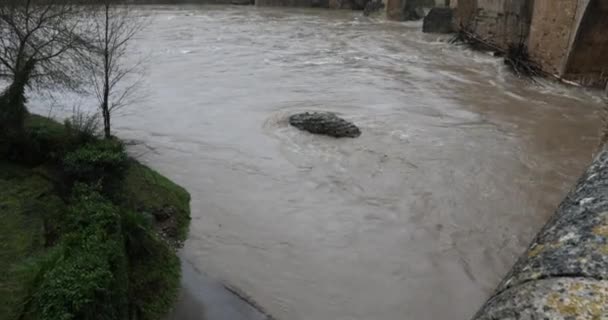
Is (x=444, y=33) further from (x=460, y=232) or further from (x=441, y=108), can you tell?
(x=460, y=232)

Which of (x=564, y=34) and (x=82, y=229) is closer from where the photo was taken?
(x=82, y=229)

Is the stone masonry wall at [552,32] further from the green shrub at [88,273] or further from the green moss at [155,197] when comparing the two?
Result: the green shrub at [88,273]

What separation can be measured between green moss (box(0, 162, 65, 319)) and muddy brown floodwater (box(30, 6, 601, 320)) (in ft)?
5.57

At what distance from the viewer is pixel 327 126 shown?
1139cm

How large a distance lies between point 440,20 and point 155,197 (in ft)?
72.5

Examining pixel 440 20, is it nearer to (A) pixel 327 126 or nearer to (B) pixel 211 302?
(A) pixel 327 126

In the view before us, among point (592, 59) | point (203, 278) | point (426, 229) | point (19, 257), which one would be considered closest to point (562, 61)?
point (592, 59)

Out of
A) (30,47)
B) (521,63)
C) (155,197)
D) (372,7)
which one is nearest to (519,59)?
(521,63)

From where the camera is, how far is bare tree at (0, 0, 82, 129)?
8102 mm

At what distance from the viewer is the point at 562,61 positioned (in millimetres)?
15742

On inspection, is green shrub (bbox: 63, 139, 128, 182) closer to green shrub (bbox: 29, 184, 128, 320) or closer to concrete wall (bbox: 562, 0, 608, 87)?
green shrub (bbox: 29, 184, 128, 320)

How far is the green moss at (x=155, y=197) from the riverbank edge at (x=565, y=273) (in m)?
5.52

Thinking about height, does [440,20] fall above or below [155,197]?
above

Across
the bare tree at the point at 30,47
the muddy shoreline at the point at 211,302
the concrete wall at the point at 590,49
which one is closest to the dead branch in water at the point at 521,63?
the concrete wall at the point at 590,49
